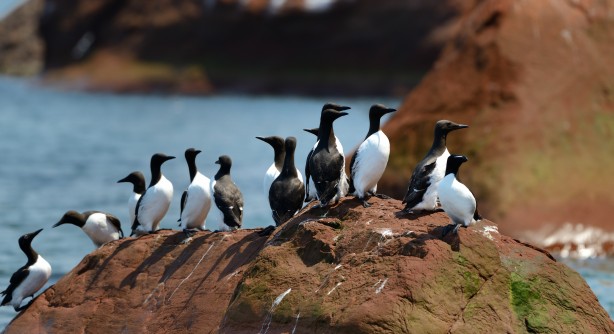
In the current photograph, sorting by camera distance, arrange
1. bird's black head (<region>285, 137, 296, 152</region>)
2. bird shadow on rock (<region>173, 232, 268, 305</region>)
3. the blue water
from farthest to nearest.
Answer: the blue water < bird's black head (<region>285, 137, 296, 152</region>) < bird shadow on rock (<region>173, 232, 268, 305</region>)

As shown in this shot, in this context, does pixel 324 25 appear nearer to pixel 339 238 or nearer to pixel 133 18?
pixel 133 18

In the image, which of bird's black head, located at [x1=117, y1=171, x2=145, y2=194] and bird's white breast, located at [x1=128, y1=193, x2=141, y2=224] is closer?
bird's white breast, located at [x1=128, y1=193, x2=141, y2=224]

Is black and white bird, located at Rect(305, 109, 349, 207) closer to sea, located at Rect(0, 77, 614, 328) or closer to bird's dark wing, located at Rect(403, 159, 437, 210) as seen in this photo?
bird's dark wing, located at Rect(403, 159, 437, 210)

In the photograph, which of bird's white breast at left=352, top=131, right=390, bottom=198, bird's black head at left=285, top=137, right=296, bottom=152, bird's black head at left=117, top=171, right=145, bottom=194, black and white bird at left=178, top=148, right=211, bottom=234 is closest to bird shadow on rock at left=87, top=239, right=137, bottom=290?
black and white bird at left=178, top=148, right=211, bottom=234

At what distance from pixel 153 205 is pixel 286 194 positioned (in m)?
1.91

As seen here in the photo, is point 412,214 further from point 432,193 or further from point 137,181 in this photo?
point 137,181

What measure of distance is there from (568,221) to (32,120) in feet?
152

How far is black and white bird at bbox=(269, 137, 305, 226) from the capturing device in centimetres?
1269

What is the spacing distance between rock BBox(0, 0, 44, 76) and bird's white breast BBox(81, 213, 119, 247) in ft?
383

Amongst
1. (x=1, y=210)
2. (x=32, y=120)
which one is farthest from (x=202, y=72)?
(x=1, y=210)

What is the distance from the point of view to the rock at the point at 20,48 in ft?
435

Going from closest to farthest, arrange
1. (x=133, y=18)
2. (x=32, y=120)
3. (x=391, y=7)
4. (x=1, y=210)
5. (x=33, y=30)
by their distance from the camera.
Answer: (x=1, y=210)
(x=32, y=120)
(x=391, y=7)
(x=133, y=18)
(x=33, y=30)

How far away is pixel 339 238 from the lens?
11422 mm

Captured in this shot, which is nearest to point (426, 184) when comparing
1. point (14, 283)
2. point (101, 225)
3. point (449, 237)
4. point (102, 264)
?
point (449, 237)
